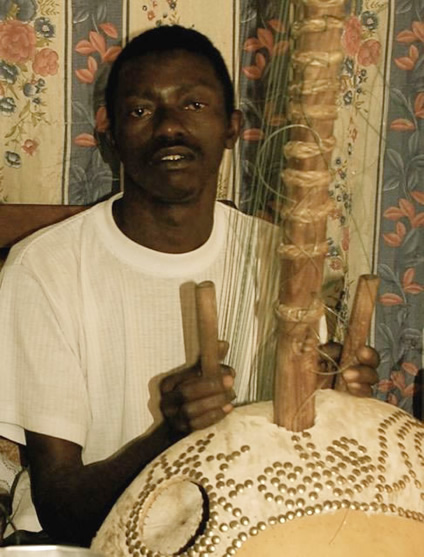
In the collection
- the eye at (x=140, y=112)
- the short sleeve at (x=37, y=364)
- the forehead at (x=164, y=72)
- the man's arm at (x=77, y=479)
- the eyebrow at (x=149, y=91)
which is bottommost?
the man's arm at (x=77, y=479)

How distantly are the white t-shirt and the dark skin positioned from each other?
0.03m

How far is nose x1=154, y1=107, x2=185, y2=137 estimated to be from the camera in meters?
1.16

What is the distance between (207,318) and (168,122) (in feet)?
1.21

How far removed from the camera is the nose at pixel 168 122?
116 cm

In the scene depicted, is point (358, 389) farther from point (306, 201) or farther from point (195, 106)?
point (195, 106)

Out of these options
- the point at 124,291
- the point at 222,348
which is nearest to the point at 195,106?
the point at 124,291

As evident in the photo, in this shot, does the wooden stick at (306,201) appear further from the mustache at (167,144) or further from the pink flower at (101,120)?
the pink flower at (101,120)

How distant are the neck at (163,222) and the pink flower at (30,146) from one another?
0.21 meters

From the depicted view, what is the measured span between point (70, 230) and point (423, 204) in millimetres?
599

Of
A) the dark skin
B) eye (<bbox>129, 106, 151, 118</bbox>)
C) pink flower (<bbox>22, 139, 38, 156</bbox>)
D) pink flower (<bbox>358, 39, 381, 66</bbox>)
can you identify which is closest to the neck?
the dark skin

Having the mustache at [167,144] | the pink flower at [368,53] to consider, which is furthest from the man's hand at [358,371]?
the pink flower at [368,53]

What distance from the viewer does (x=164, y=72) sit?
1.18m

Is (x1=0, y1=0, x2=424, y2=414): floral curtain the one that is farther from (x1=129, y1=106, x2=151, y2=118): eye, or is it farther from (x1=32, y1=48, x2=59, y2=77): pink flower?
(x1=129, y1=106, x2=151, y2=118): eye

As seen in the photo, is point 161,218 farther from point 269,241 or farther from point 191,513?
point 191,513
